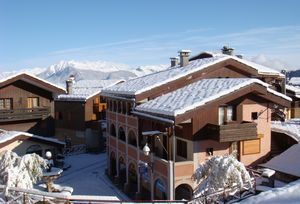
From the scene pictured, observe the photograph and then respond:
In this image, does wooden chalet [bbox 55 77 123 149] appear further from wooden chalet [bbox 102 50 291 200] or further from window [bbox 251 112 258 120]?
window [bbox 251 112 258 120]

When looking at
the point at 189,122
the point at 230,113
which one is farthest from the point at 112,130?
the point at 230,113

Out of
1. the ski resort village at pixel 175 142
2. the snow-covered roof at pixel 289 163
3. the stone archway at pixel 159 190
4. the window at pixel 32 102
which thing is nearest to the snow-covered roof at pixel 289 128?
the ski resort village at pixel 175 142

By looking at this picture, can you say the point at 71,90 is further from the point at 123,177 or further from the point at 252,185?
the point at 252,185

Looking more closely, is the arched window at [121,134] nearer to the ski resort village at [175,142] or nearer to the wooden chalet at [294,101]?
Answer: the ski resort village at [175,142]

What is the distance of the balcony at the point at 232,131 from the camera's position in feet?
69.7

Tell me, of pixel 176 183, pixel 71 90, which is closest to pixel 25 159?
pixel 176 183

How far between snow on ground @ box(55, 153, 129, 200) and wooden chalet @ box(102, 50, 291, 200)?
1.40m

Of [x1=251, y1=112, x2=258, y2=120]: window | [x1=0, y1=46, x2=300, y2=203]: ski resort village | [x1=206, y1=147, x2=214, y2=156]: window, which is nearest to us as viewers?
[x1=0, y1=46, x2=300, y2=203]: ski resort village

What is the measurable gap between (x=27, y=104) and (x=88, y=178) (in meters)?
8.31

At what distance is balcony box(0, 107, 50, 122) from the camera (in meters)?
31.2

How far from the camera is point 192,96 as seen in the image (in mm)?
22969

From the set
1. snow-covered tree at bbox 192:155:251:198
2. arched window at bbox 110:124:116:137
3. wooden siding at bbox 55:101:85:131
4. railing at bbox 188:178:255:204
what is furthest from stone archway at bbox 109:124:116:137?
railing at bbox 188:178:255:204

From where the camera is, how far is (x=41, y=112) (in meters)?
33.2

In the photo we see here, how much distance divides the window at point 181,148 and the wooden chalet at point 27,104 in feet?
46.9
